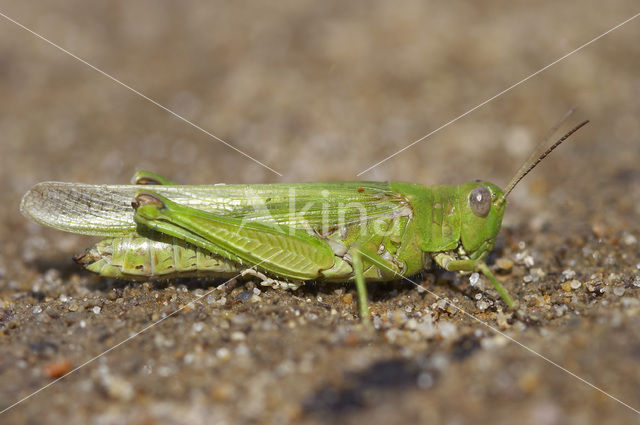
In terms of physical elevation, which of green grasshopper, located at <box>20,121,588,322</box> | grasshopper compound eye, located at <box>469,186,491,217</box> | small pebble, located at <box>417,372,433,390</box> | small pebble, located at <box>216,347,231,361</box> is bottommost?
small pebble, located at <box>216,347,231,361</box>

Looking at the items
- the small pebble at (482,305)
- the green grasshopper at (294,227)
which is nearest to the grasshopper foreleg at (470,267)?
the green grasshopper at (294,227)

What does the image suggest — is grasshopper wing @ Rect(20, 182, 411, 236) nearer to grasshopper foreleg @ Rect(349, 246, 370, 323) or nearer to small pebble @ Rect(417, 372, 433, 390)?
grasshopper foreleg @ Rect(349, 246, 370, 323)

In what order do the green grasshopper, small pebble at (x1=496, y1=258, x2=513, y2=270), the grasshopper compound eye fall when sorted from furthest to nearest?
small pebble at (x1=496, y1=258, x2=513, y2=270), the grasshopper compound eye, the green grasshopper

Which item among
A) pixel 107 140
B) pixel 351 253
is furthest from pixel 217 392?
pixel 107 140

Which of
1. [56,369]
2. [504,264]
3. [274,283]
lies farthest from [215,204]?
[504,264]

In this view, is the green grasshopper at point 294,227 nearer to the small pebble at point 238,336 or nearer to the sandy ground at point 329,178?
the sandy ground at point 329,178

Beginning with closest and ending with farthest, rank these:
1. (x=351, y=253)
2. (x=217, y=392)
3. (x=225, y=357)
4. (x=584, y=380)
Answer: (x=584, y=380)
(x=217, y=392)
(x=225, y=357)
(x=351, y=253)

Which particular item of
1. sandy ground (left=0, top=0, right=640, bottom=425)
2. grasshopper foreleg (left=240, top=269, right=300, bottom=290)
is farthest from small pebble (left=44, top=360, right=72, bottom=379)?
grasshopper foreleg (left=240, top=269, right=300, bottom=290)

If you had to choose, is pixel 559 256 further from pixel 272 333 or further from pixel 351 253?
pixel 272 333
